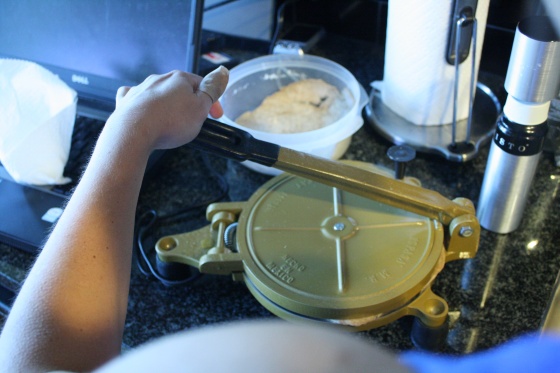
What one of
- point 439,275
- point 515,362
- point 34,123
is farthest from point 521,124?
point 34,123

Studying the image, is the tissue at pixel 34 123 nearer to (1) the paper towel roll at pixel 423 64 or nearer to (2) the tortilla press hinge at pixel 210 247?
(2) the tortilla press hinge at pixel 210 247

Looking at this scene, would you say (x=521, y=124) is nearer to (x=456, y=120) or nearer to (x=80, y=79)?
Answer: (x=456, y=120)

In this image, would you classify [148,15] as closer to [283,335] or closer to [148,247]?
[148,247]

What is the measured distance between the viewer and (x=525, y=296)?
2.10 ft

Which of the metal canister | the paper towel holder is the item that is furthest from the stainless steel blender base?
the metal canister

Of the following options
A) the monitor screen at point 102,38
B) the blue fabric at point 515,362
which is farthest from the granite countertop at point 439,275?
the blue fabric at point 515,362

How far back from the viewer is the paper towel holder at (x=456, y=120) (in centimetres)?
74

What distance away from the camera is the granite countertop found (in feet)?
2.03

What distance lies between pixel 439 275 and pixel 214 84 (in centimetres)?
33

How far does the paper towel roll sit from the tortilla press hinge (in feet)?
1.03

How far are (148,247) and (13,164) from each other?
0.68ft

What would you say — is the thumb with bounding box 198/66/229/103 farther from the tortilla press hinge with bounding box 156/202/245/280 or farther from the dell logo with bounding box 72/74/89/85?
the dell logo with bounding box 72/74/89/85

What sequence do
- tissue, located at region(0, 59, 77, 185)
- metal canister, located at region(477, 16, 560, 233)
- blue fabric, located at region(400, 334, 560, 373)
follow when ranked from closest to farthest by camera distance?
blue fabric, located at region(400, 334, 560, 373)
metal canister, located at region(477, 16, 560, 233)
tissue, located at region(0, 59, 77, 185)

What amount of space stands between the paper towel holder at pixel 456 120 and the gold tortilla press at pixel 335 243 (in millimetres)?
190
